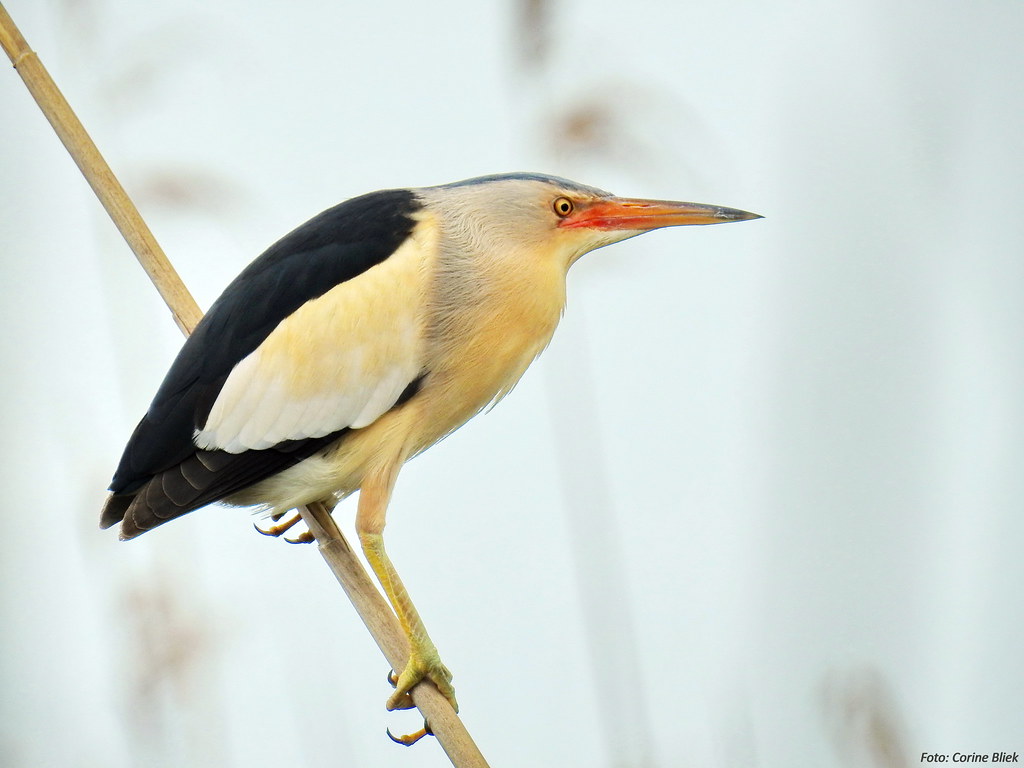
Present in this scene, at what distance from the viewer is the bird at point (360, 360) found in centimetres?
139

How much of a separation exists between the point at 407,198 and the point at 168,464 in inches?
21.1

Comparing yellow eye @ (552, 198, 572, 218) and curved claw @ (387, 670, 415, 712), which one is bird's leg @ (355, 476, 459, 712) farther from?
yellow eye @ (552, 198, 572, 218)

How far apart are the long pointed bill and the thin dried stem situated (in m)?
0.62

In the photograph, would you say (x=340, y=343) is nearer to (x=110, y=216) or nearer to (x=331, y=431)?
(x=331, y=431)

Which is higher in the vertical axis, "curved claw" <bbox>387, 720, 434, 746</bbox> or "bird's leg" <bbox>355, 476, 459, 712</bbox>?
"bird's leg" <bbox>355, 476, 459, 712</bbox>

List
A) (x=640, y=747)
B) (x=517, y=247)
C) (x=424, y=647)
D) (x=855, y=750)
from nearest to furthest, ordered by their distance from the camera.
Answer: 1. (x=855, y=750)
2. (x=640, y=747)
3. (x=424, y=647)
4. (x=517, y=247)

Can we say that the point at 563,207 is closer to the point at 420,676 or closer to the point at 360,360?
the point at 360,360

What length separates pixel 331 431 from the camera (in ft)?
4.61

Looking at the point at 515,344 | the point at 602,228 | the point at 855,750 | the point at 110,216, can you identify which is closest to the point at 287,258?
the point at 110,216

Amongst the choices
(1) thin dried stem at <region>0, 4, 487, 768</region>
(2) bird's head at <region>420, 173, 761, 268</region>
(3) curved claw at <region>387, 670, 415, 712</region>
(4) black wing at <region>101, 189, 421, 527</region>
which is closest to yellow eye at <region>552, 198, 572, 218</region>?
(2) bird's head at <region>420, 173, 761, 268</region>

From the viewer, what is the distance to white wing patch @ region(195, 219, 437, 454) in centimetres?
139

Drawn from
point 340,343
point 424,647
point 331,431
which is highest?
point 340,343

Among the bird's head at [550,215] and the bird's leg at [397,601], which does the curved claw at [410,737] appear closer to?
the bird's leg at [397,601]

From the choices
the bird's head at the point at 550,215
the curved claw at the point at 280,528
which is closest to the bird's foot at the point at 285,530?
the curved claw at the point at 280,528
